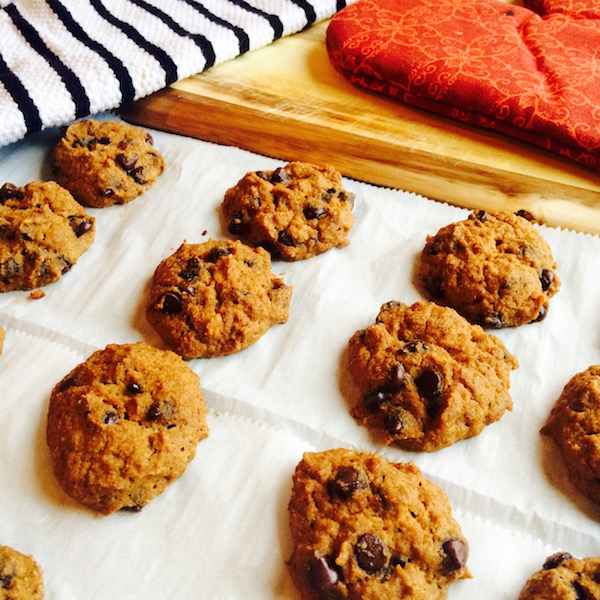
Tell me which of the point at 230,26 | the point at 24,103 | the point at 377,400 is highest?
the point at 230,26

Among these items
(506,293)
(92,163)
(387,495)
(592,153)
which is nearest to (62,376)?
(92,163)

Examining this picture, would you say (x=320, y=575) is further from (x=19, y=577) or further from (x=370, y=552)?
(x=19, y=577)

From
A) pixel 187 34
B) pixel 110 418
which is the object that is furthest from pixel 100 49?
pixel 110 418

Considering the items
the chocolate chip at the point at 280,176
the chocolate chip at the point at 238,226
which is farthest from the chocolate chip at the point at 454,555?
the chocolate chip at the point at 280,176

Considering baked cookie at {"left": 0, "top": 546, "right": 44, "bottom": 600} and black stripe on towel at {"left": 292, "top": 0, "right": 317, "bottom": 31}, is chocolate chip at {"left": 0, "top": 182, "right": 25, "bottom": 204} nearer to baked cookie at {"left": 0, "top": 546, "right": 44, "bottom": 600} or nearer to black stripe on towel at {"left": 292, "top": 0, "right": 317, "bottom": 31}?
baked cookie at {"left": 0, "top": 546, "right": 44, "bottom": 600}

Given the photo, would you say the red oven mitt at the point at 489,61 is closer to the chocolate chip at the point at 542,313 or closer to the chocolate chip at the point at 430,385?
the chocolate chip at the point at 542,313

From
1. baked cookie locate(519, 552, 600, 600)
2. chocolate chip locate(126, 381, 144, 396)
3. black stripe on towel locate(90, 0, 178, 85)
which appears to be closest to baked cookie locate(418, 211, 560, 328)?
baked cookie locate(519, 552, 600, 600)
